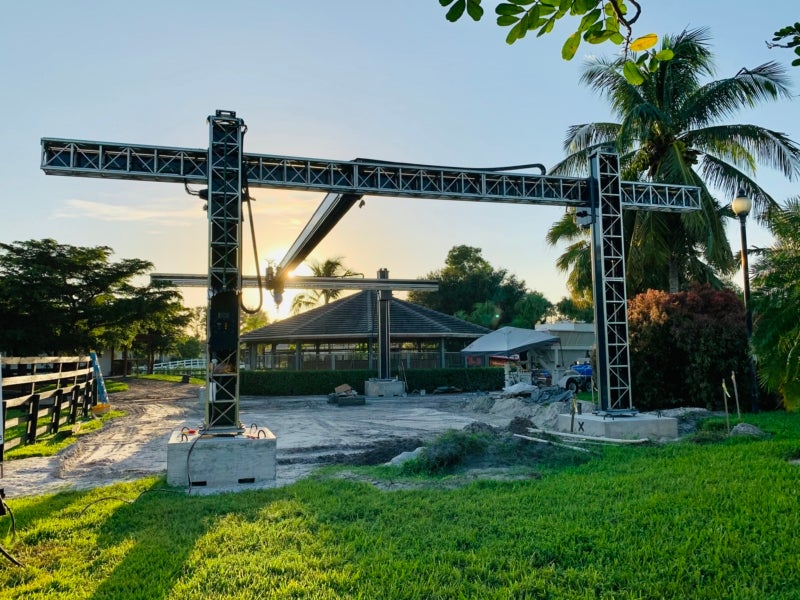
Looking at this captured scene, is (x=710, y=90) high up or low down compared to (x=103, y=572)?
up

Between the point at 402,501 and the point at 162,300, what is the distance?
3074 cm

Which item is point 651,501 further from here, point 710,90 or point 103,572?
point 710,90

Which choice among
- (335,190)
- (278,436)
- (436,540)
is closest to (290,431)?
(278,436)

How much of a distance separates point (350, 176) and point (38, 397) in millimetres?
7702

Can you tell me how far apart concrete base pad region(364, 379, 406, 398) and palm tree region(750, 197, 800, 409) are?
66.2 feet

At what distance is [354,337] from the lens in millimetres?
31484

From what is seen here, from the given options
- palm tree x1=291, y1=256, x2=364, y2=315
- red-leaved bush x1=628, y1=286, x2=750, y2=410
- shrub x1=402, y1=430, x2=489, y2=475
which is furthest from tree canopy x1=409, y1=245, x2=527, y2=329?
shrub x1=402, y1=430, x2=489, y2=475

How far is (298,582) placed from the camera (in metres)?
3.87

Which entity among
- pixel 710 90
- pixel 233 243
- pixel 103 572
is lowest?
pixel 103 572

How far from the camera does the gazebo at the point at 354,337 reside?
31.5 meters

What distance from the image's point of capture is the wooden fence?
36.2ft

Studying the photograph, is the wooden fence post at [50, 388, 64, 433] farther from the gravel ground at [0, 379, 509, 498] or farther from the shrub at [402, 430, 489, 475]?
the shrub at [402, 430, 489, 475]

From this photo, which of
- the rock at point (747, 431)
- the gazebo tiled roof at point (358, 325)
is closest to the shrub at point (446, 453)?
the rock at point (747, 431)

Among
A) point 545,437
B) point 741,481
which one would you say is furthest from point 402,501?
point 545,437
